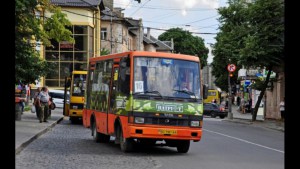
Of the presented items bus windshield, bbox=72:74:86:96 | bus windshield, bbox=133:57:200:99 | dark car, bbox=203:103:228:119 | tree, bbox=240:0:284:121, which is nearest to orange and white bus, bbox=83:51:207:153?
bus windshield, bbox=133:57:200:99

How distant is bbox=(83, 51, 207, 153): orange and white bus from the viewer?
13.9 meters

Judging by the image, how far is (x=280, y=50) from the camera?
33188 millimetres

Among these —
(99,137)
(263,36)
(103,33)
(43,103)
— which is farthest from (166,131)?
(103,33)

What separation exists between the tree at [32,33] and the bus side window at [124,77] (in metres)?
5.04

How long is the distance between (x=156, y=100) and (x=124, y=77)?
111cm

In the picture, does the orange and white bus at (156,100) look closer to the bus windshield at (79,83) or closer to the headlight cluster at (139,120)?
the headlight cluster at (139,120)

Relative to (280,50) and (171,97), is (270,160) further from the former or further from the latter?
(280,50)

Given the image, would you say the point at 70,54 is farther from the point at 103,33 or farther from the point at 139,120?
the point at 139,120

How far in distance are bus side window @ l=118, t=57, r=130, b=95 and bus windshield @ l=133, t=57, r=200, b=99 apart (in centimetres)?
20

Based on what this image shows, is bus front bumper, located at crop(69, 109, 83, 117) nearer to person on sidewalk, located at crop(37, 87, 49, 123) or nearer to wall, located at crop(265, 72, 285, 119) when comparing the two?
person on sidewalk, located at crop(37, 87, 49, 123)

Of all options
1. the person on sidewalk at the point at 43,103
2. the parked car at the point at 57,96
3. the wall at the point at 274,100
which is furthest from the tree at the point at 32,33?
the parked car at the point at 57,96

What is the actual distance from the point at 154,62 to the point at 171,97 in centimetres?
105
